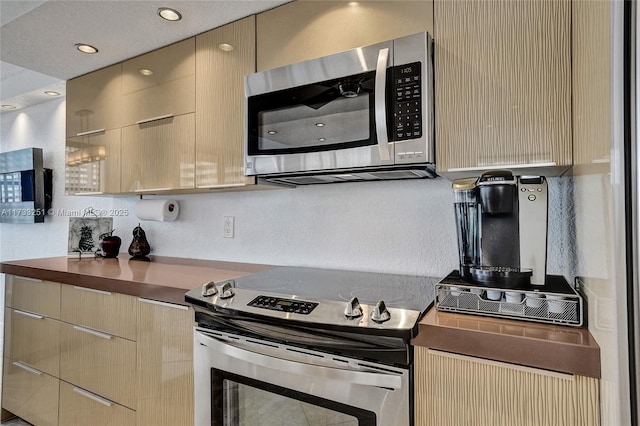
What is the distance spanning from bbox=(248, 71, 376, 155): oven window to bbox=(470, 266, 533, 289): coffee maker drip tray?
60 cm

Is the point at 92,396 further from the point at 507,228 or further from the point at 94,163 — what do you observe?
the point at 507,228

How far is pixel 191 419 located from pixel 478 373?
115cm

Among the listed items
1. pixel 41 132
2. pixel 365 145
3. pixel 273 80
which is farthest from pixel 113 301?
pixel 41 132

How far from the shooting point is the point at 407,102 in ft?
4.13

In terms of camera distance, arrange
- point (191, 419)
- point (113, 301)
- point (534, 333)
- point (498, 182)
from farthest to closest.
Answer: point (113, 301), point (191, 419), point (498, 182), point (534, 333)

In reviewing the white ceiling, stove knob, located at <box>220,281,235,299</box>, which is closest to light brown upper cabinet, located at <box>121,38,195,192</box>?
the white ceiling

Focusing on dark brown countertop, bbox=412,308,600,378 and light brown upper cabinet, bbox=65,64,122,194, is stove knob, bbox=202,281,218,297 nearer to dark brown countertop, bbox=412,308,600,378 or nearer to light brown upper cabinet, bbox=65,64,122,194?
dark brown countertop, bbox=412,308,600,378

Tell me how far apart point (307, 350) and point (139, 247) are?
175 centimetres

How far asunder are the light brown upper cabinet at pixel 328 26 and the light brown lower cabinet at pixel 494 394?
3.75ft

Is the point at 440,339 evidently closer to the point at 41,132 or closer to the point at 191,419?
the point at 191,419

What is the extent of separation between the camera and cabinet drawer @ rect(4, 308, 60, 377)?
1914mm

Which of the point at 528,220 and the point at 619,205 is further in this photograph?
the point at 528,220

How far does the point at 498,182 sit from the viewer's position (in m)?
1.06

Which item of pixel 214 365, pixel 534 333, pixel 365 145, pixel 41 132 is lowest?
pixel 214 365
